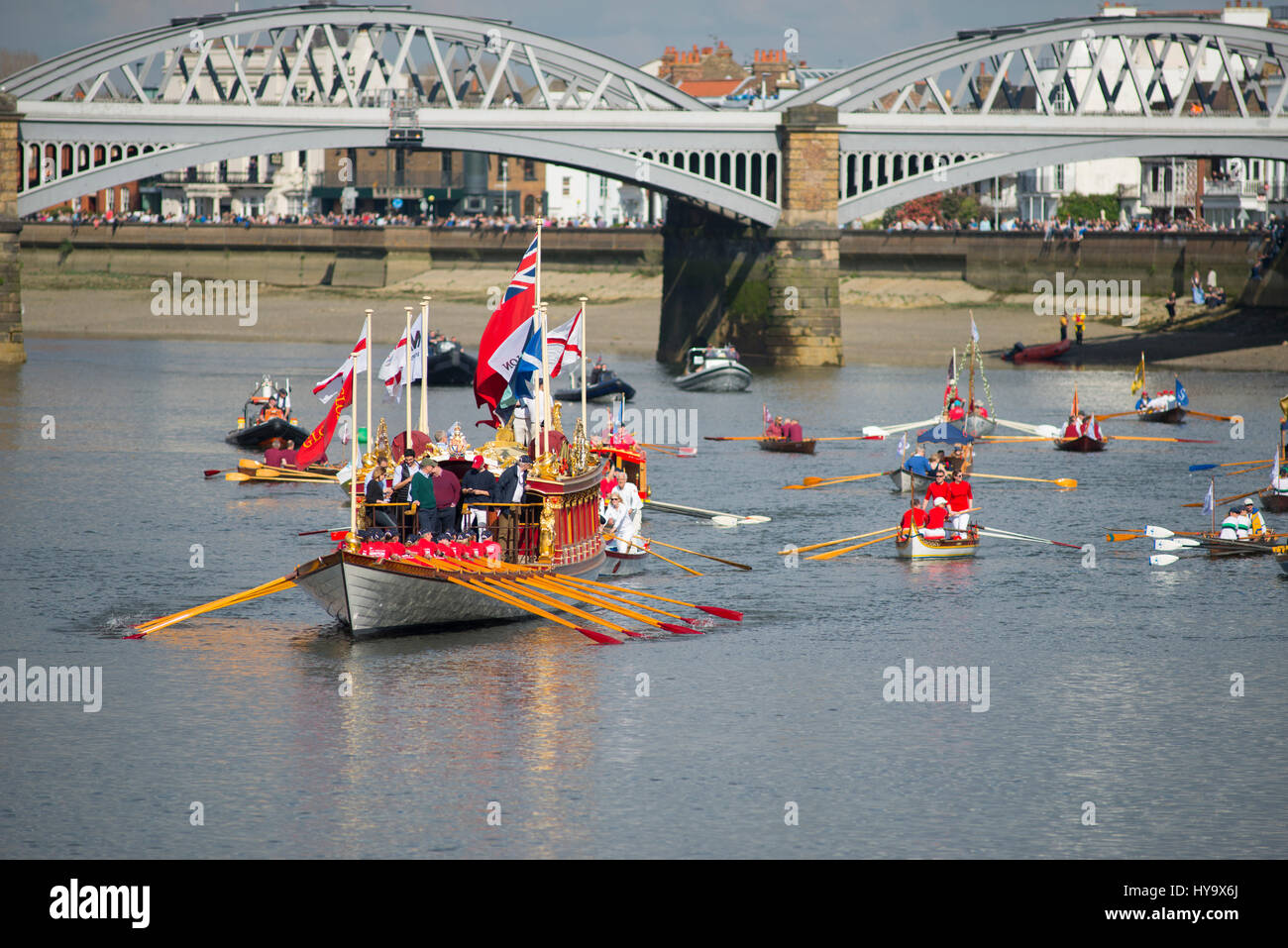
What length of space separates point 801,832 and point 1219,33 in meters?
78.3

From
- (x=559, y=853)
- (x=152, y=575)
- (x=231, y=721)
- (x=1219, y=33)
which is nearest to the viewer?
(x=559, y=853)

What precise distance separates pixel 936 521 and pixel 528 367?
11.0 metres

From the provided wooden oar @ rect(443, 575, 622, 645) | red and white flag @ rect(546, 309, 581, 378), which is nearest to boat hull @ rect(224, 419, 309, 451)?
red and white flag @ rect(546, 309, 581, 378)

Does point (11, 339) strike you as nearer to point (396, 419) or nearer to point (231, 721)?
point (396, 419)

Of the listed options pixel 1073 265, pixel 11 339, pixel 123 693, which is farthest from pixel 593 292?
pixel 123 693

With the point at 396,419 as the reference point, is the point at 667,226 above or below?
above

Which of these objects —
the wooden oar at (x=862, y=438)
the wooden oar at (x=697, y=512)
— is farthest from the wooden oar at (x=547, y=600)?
the wooden oar at (x=862, y=438)

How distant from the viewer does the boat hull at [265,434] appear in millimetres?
57906

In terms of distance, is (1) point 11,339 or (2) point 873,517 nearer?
(2) point 873,517

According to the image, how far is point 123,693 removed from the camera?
27.5 m

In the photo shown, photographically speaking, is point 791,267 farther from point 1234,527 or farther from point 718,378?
point 1234,527

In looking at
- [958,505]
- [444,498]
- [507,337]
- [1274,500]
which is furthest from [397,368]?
[1274,500]

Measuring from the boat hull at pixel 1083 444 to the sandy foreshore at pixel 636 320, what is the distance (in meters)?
30.7

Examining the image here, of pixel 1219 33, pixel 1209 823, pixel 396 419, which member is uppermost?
pixel 1219 33
